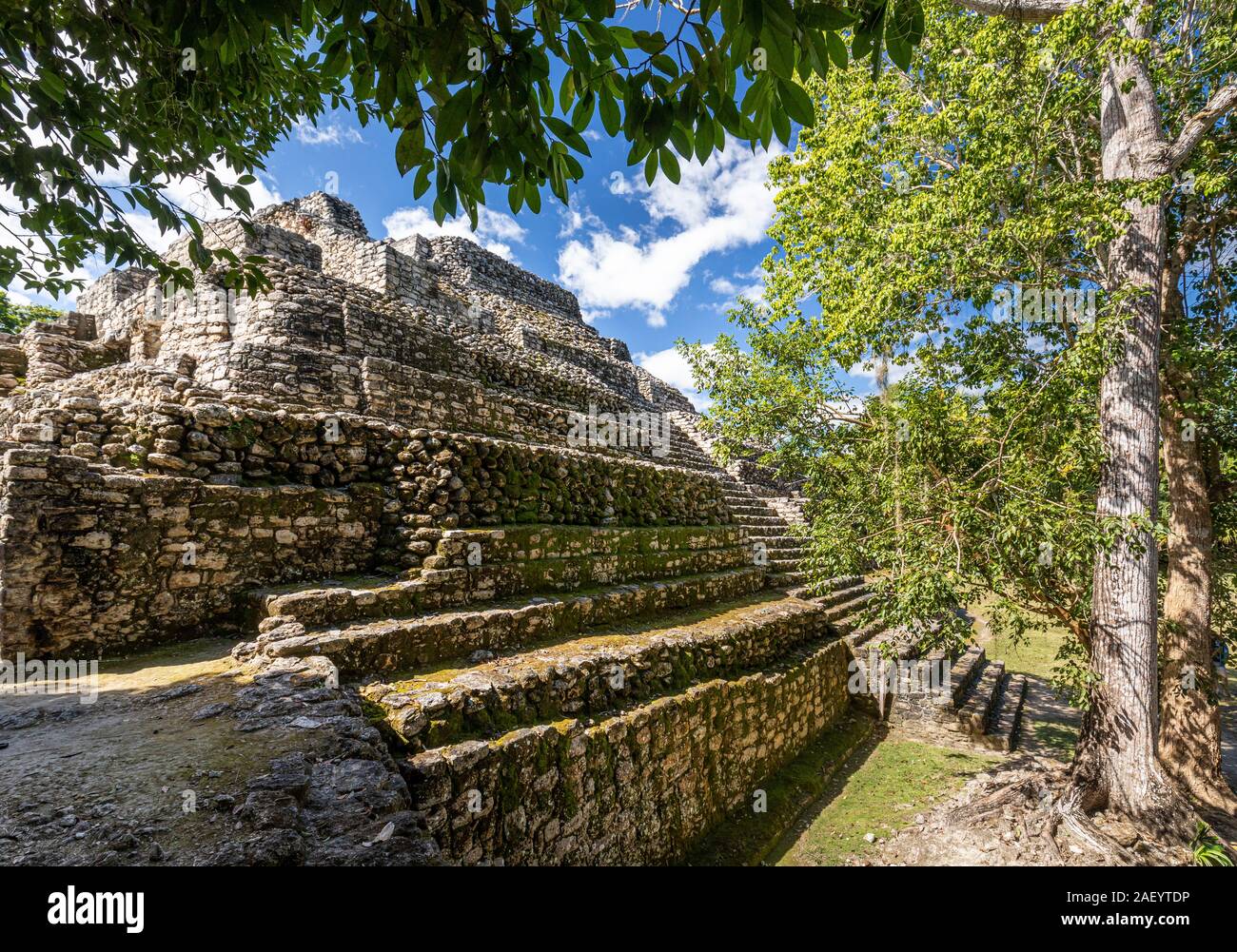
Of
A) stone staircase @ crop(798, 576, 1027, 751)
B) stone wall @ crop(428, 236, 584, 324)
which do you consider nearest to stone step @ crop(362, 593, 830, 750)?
stone staircase @ crop(798, 576, 1027, 751)

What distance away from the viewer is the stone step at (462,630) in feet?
12.1

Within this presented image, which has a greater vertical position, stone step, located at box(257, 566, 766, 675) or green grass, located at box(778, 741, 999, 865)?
stone step, located at box(257, 566, 766, 675)

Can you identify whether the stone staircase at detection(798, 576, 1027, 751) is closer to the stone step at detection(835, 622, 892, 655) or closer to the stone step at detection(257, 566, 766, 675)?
the stone step at detection(835, 622, 892, 655)

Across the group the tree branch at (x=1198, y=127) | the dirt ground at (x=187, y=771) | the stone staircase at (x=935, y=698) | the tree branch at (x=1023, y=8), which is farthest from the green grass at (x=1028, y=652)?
the dirt ground at (x=187, y=771)

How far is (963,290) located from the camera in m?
5.94

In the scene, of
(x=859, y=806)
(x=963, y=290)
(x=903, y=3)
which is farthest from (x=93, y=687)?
(x=963, y=290)

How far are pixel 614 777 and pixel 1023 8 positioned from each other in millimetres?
9657

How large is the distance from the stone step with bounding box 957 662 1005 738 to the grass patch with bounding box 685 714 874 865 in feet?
5.83

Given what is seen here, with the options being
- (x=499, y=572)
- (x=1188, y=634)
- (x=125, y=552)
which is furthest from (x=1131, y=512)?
(x=125, y=552)

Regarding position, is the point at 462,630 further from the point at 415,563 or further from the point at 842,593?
the point at 842,593

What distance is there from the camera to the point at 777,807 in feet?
18.8

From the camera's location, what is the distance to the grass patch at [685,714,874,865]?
16.3 feet
